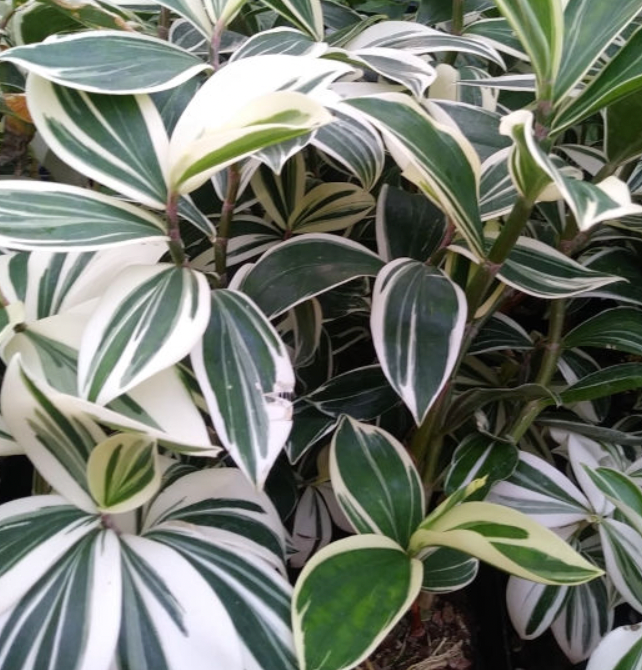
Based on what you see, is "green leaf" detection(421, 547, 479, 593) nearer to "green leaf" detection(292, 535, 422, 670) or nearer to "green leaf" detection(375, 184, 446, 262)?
"green leaf" detection(292, 535, 422, 670)

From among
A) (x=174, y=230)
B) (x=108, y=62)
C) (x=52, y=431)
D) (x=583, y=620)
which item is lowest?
(x=583, y=620)

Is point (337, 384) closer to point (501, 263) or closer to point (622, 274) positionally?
point (501, 263)

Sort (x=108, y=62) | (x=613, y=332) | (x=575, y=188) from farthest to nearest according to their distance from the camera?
(x=613, y=332), (x=108, y=62), (x=575, y=188)

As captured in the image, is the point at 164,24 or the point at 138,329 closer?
the point at 138,329

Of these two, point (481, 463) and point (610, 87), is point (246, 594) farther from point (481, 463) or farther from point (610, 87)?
point (610, 87)

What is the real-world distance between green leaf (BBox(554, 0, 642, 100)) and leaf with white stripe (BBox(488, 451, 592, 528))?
0.36m

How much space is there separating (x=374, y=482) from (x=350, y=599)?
0.12 m

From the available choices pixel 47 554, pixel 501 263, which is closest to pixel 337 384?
pixel 501 263

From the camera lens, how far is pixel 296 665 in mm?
430

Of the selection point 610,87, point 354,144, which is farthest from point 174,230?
point 610,87

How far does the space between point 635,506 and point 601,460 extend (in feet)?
0.57

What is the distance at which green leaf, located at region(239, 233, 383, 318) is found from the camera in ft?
1.79

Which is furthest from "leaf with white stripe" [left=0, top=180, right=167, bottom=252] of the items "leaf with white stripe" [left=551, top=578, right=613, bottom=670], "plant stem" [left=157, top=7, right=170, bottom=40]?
"leaf with white stripe" [left=551, top=578, right=613, bottom=670]

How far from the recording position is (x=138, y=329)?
1.36ft
